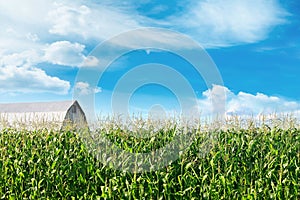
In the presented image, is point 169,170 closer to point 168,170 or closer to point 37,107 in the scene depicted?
point 168,170

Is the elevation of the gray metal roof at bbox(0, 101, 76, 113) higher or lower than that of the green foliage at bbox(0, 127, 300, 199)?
higher

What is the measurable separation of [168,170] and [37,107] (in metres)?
19.6

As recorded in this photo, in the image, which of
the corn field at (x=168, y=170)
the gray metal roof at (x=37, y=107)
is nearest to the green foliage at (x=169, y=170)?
the corn field at (x=168, y=170)

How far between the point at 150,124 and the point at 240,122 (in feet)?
6.33

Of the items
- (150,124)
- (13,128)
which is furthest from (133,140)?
(13,128)

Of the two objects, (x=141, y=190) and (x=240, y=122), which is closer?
(x=141, y=190)

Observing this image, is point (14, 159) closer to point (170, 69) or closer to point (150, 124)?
point (150, 124)

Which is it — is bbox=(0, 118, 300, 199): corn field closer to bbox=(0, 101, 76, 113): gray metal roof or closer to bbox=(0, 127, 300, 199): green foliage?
bbox=(0, 127, 300, 199): green foliage

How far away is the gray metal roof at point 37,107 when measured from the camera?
2505cm

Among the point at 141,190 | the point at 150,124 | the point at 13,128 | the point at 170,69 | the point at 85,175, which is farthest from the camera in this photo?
the point at 13,128

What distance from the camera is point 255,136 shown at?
8.91 m

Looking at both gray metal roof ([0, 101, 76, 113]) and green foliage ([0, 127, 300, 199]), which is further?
gray metal roof ([0, 101, 76, 113])

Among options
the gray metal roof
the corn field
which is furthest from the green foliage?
the gray metal roof

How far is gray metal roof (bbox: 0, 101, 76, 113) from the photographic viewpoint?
82.2 ft
